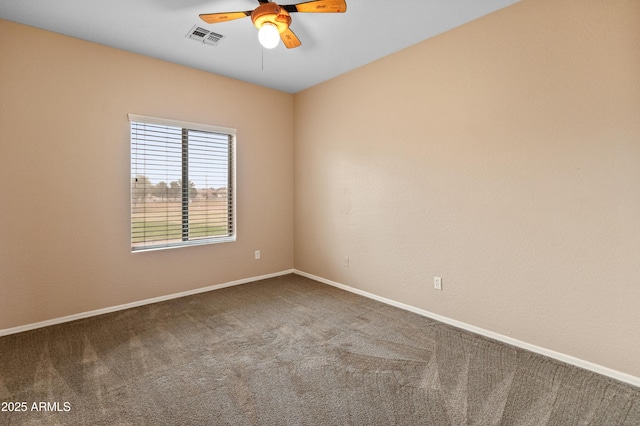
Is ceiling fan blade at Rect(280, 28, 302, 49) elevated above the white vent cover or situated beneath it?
situated beneath

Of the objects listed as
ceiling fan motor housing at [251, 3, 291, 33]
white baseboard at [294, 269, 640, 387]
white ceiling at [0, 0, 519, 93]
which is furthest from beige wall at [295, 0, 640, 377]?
ceiling fan motor housing at [251, 3, 291, 33]

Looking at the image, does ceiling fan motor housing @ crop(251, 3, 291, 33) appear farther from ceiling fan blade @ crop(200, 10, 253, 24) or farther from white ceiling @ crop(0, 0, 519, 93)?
white ceiling @ crop(0, 0, 519, 93)

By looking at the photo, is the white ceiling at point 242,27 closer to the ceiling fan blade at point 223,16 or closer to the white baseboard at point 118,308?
the ceiling fan blade at point 223,16

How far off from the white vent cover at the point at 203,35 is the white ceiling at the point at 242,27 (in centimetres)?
4

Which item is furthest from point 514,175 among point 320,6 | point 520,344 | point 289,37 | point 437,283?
point 289,37

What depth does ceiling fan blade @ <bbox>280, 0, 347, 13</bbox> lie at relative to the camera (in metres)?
2.02

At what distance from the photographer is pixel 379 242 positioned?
142 inches

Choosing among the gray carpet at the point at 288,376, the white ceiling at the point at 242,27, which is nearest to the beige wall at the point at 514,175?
the white ceiling at the point at 242,27

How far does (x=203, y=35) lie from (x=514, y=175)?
10.0ft

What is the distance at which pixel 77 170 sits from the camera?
3.04 meters

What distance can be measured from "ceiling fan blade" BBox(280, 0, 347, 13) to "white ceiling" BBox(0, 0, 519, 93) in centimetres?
51

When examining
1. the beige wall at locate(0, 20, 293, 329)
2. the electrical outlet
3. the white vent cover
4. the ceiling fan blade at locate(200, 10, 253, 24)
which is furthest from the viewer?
the electrical outlet

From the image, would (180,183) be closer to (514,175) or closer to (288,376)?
(288,376)

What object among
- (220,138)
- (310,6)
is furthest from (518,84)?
(220,138)
